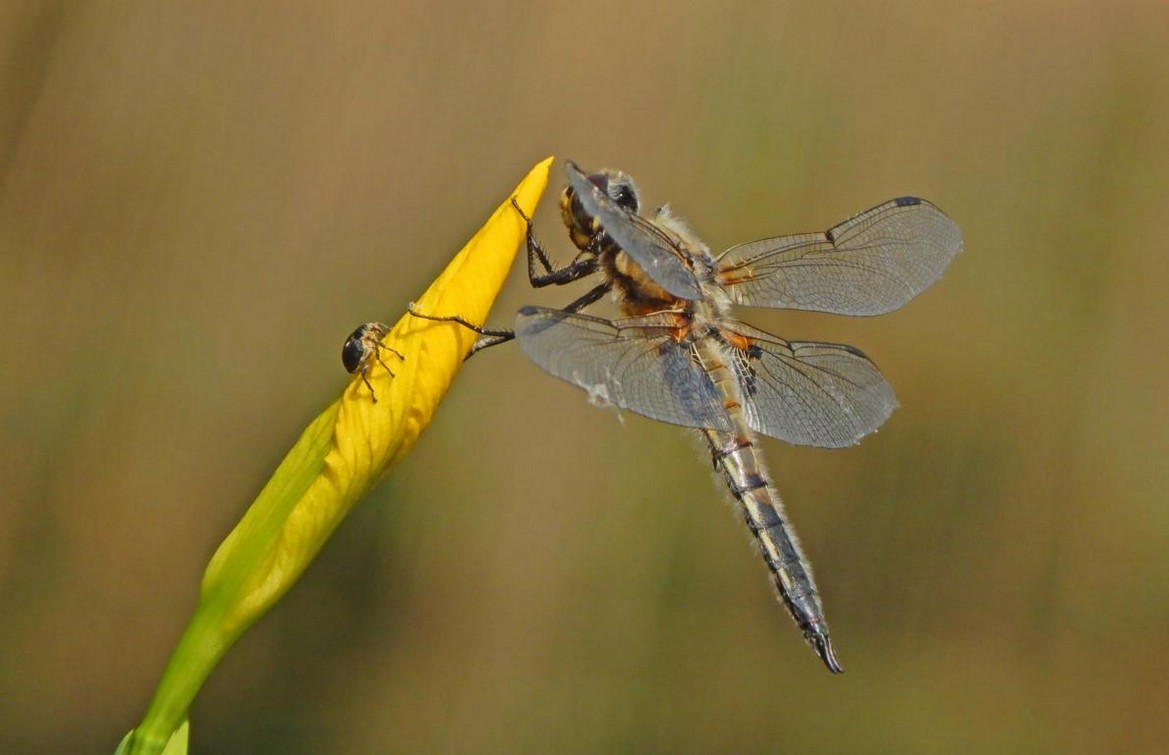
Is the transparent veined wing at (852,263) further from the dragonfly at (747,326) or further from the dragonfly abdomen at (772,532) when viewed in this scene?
the dragonfly abdomen at (772,532)

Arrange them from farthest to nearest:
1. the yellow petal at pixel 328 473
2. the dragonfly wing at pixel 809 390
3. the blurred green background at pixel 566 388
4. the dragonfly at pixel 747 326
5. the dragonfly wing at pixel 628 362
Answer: the blurred green background at pixel 566 388 → the dragonfly wing at pixel 809 390 → the dragonfly at pixel 747 326 → the dragonfly wing at pixel 628 362 → the yellow petal at pixel 328 473

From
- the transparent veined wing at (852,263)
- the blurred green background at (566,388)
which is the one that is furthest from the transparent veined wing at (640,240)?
the blurred green background at (566,388)

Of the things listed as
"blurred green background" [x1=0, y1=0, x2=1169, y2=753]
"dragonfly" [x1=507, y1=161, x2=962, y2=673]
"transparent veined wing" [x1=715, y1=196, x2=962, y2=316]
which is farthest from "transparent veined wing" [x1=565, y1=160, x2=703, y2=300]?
"blurred green background" [x1=0, y1=0, x2=1169, y2=753]

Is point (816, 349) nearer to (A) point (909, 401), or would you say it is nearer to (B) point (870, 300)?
(B) point (870, 300)

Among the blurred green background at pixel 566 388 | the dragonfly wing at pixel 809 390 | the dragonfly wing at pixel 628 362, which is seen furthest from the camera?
the blurred green background at pixel 566 388

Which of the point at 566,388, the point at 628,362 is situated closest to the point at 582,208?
the point at 628,362

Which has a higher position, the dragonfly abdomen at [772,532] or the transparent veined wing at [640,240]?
the transparent veined wing at [640,240]

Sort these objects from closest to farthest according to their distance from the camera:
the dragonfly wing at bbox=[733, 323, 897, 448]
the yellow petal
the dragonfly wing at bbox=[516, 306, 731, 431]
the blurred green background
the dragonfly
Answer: the yellow petal, the dragonfly wing at bbox=[516, 306, 731, 431], the dragonfly, the dragonfly wing at bbox=[733, 323, 897, 448], the blurred green background

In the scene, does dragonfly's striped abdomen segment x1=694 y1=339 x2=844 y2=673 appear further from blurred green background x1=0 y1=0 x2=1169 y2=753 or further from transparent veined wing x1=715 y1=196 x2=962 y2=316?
blurred green background x1=0 y1=0 x2=1169 y2=753

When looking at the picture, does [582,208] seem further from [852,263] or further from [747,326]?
[852,263]

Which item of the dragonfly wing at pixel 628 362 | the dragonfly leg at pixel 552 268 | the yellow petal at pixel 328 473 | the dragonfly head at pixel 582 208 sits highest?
the dragonfly head at pixel 582 208
